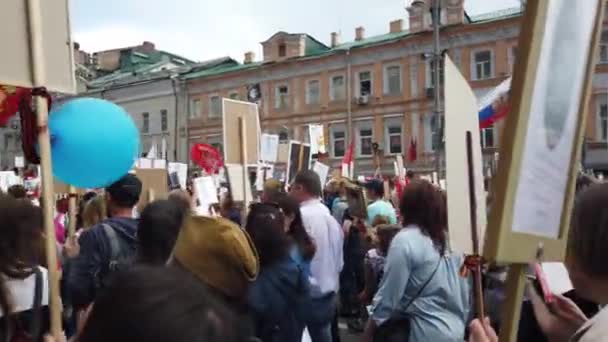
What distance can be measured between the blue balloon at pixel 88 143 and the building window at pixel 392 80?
121ft

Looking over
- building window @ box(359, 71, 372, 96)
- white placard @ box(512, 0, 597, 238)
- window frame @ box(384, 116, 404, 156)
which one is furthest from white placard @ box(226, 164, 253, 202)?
building window @ box(359, 71, 372, 96)

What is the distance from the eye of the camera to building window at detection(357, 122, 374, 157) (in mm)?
41438

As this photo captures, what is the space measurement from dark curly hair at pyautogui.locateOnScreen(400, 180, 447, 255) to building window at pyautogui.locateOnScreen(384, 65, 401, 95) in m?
36.5

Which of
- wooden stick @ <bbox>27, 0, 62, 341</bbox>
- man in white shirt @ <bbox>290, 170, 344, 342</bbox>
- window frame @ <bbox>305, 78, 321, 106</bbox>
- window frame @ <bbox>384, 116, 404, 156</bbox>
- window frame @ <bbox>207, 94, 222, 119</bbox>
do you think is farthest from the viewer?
window frame @ <bbox>207, 94, 222, 119</bbox>

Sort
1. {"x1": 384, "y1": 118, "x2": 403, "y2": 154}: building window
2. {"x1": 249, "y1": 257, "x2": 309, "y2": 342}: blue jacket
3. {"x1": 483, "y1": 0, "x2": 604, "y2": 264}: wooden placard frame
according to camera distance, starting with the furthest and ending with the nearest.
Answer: {"x1": 384, "y1": 118, "x2": 403, "y2": 154}: building window → {"x1": 249, "y1": 257, "x2": 309, "y2": 342}: blue jacket → {"x1": 483, "y1": 0, "x2": 604, "y2": 264}: wooden placard frame

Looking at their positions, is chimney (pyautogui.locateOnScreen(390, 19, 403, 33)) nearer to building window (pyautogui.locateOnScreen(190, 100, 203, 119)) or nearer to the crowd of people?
building window (pyautogui.locateOnScreen(190, 100, 203, 119))

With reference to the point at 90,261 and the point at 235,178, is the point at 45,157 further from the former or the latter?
the point at 235,178

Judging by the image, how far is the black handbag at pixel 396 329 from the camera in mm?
3777

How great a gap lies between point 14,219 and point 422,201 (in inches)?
79.5

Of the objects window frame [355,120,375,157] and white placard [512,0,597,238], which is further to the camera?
window frame [355,120,375,157]

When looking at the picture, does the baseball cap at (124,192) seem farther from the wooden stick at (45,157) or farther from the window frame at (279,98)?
the window frame at (279,98)

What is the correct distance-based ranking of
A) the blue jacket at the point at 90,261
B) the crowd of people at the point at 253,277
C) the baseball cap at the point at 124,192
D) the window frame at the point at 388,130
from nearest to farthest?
the crowd of people at the point at 253,277
the blue jacket at the point at 90,261
the baseball cap at the point at 124,192
the window frame at the point at 388,130

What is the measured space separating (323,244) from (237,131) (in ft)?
4.08

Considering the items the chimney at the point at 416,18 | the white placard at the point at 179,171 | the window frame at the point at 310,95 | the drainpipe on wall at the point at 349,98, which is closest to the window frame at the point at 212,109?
the window frame at the point at 310,95
